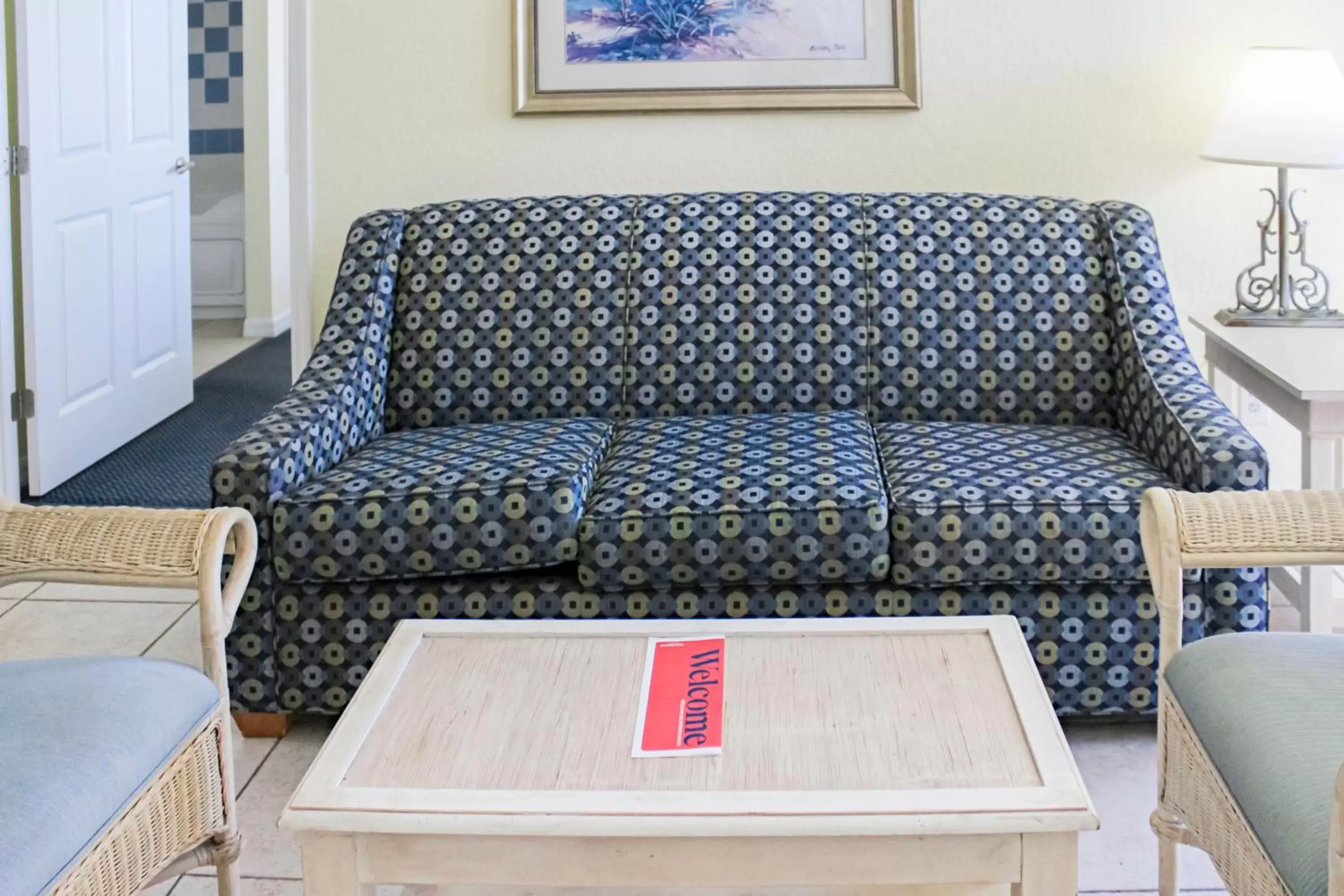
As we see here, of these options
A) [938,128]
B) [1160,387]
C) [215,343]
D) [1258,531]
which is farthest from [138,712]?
[215,343]

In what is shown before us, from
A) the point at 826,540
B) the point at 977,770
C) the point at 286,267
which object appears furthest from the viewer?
the point at 286,267

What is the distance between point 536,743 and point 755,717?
0.84 ft

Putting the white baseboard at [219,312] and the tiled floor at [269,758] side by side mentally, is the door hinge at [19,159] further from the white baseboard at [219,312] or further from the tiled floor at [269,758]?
the white baseboard at [219,312]

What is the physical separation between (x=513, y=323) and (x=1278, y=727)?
191 centimetres

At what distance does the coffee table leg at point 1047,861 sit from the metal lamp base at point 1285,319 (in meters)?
1.92

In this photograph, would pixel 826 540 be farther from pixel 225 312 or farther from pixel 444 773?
pixel 225 312

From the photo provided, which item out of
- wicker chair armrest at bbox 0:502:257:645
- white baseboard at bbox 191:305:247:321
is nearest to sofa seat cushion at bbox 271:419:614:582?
wicker chair armrest at bbox 0:502:257:645

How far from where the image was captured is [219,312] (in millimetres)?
7004

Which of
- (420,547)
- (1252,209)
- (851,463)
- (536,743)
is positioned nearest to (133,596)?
(420,547)

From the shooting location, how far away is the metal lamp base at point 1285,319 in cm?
311

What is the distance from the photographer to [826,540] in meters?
2.44

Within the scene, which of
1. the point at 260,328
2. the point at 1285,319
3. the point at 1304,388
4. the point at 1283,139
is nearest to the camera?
the point at 1304,388

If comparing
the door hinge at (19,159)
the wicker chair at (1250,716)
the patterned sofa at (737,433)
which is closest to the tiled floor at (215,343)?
the door hinge at (19,159)

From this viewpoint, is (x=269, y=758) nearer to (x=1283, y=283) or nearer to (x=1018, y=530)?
(x=1018, y=530)
